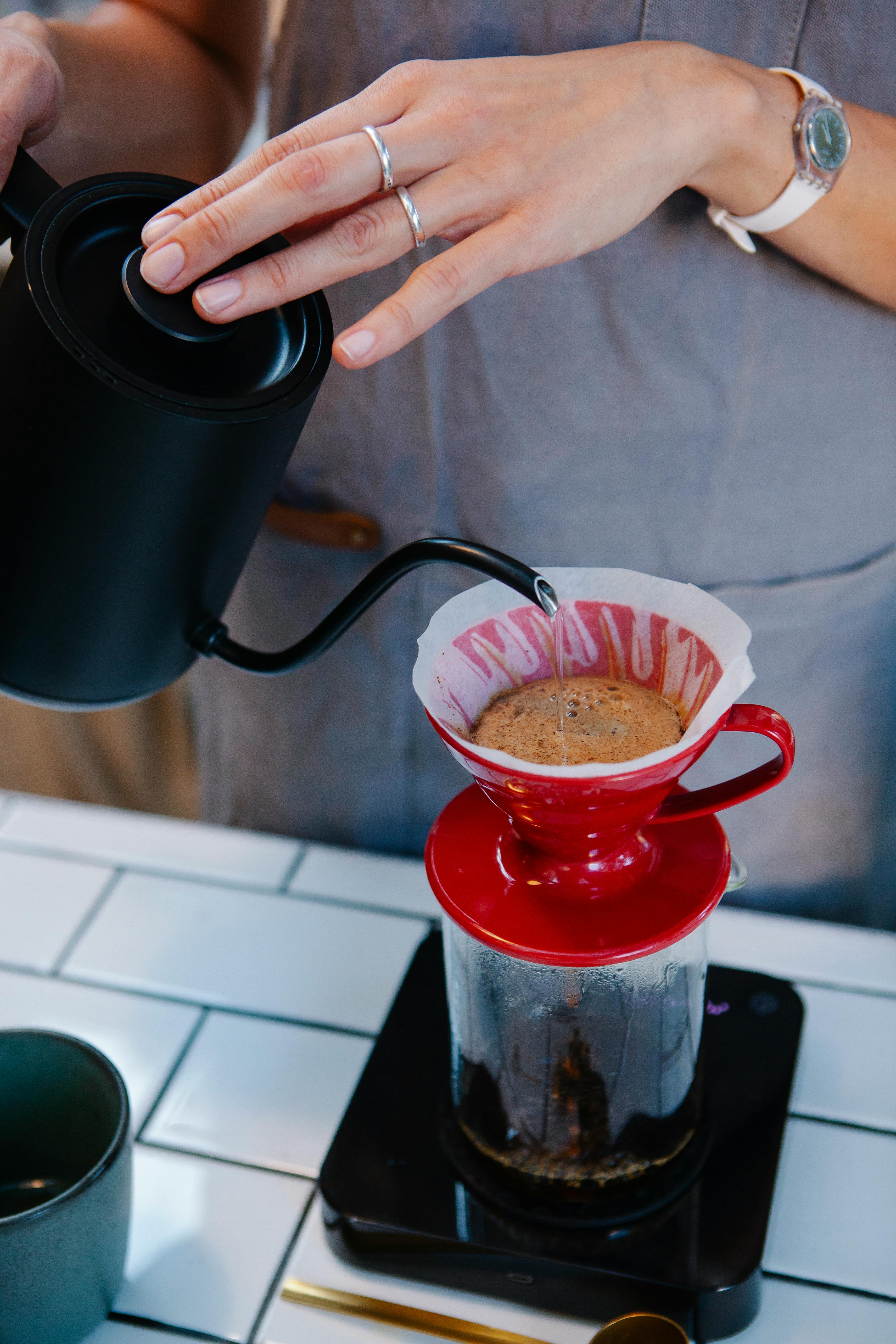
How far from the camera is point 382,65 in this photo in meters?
0.80

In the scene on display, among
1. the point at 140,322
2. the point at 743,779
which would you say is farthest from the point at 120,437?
the point at 743,779

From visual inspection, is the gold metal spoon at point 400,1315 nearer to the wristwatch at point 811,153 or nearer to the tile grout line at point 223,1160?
the tile grout line at point 223,1160

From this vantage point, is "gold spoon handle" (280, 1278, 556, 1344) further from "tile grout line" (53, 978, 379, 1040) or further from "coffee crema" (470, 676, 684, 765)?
"coffee crema" (470, 676, 684, 765)

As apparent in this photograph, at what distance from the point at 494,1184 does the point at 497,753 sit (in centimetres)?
30

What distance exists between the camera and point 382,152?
0.57m

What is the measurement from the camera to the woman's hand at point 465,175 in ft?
1.81

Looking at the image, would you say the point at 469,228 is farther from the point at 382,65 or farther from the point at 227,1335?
the point at 227,1335

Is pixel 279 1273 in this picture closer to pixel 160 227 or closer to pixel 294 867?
pixel 294 867

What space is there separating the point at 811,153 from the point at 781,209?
4 cm

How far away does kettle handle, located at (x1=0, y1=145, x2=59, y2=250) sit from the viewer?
0.56m

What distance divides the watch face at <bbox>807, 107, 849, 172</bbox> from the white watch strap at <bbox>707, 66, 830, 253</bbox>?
13mm

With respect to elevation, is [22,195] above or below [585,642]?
above

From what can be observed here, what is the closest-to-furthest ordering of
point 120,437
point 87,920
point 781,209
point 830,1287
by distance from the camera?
1. point 120,437
2. point 830,1287
3. point 781,209
4. point 87,920

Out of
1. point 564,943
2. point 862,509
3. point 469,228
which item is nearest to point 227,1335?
point 564,943
